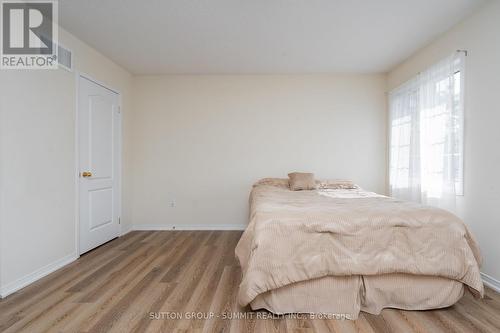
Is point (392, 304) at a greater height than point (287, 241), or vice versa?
point (287, 241)

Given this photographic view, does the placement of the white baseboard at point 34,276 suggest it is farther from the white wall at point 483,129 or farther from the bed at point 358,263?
the white wall at point 483,129

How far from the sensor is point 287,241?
1711 mm

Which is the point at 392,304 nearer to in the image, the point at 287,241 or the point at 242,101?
the point at 287,241

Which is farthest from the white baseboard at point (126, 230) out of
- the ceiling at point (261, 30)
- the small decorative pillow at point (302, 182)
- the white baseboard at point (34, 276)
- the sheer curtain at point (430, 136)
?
the sheer curtain at point (430, 136)

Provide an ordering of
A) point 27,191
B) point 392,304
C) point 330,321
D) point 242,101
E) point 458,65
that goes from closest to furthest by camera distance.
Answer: point 330,321 → point 392,304 → point 27,191 → point 458,65 → point 242,101

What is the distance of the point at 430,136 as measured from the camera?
2850 millimetres

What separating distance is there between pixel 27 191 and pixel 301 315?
2.44 meters

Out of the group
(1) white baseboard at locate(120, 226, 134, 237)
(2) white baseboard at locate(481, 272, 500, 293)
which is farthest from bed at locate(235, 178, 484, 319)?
(1) white baseboard at locate(120, 226, 134, 237)

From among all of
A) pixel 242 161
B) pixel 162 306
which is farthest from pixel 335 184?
pixel 162 306

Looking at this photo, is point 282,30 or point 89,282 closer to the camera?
point 89,282

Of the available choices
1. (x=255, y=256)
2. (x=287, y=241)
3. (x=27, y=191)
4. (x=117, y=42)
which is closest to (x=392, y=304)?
(x=287, y=241)

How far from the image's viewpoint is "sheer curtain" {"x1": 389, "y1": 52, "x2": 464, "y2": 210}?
8.33 ft

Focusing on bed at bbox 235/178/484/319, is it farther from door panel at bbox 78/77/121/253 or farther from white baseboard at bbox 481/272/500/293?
door panel at bbox 78/77/121/253

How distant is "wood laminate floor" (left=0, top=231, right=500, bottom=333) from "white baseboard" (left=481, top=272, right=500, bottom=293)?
0.35ft
